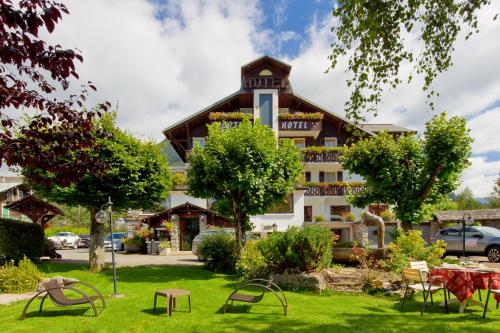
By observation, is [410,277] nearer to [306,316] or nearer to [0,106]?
[306,316]

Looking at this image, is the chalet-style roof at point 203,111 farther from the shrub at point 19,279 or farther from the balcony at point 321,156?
the shrub at point 19,279

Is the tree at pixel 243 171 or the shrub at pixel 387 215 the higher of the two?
the tree at pixel 243 171

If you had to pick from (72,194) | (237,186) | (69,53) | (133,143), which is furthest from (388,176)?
(69,53)

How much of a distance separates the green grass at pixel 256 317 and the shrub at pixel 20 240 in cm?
735

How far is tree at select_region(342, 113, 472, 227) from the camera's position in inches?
631

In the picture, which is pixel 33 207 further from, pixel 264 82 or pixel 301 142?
pixel 301 142

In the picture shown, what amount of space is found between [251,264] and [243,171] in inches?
141

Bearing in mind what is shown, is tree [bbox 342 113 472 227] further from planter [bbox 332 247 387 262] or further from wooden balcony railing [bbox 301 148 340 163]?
wooden balcony railing [bbox 301 148 340 163]

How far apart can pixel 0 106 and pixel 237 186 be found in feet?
35.9

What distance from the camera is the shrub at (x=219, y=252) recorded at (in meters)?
17.0

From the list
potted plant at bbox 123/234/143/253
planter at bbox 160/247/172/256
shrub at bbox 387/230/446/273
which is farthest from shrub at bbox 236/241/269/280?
potted plant at bbox 123/234/143/253

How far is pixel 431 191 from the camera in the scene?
17578mm

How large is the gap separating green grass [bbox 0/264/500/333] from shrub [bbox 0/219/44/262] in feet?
24.1

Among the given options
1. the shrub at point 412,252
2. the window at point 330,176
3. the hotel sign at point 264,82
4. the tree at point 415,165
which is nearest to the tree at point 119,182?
the tree at point 415,165
